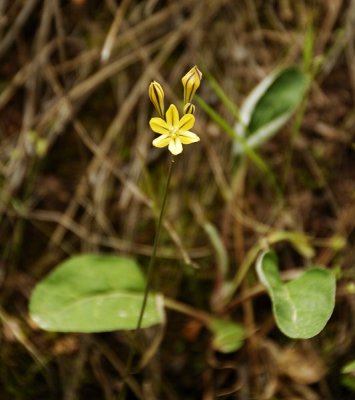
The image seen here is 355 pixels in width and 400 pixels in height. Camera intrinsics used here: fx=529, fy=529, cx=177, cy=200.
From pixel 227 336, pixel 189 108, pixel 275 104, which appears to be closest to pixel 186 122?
pixel 189 108

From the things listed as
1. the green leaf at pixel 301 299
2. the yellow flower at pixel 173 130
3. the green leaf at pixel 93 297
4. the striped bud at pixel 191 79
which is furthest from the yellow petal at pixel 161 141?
→ the green leaf at pixel 93 297

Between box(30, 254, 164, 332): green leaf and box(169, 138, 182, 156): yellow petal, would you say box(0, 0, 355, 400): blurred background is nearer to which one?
box(30, 254, 164, 332): green leaf

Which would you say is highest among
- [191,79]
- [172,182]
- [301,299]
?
[172,182]

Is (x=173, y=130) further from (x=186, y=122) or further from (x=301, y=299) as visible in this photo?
(x=301, y=299)

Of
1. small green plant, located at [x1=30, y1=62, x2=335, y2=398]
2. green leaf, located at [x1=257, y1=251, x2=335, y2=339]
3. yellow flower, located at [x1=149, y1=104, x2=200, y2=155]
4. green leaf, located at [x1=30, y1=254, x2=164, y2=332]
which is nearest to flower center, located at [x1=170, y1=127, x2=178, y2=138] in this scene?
yellow flower, located at [x1=149, y1=104, x2=200, y2=155]

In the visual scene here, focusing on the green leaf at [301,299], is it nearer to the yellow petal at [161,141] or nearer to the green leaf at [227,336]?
the green leaf at [227,336]

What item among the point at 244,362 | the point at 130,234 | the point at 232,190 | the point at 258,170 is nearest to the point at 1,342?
the point at 130,234
